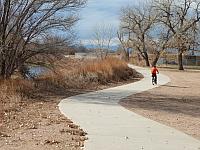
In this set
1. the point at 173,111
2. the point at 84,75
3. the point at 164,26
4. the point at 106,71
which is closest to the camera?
the point at 173,111

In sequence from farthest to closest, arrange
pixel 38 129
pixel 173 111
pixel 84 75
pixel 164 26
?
pixel 164 26 < pixel 84 75 < pixel 173 111 < pixel 38 129

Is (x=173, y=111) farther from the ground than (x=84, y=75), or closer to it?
closer to it

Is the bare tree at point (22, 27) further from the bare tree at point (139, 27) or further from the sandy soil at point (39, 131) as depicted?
the bare tree at point (139, 27)

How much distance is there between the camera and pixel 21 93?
20172 mm

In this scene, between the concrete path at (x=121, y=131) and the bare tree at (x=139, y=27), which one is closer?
the concrete path at (x=121, y=131)

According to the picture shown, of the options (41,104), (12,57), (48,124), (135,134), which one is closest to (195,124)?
(135,134)

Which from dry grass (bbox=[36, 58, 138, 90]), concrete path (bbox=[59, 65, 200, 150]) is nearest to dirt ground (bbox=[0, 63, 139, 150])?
concrete path (bbox=[59, 65, 200, 150])

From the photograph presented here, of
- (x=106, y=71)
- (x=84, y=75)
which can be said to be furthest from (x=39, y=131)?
(x=106, y=71)

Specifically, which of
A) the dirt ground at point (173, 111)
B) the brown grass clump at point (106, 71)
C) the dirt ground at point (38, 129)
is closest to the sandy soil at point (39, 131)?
the dirt ground at point (38, 129)

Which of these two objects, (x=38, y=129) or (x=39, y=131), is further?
(x=38, y=129)

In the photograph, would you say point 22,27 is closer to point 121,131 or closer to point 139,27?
point 121,131

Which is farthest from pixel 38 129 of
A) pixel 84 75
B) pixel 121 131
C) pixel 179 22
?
pixel 179 22

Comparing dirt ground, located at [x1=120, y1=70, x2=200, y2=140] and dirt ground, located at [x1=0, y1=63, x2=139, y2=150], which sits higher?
dirt ground, located at [x1=0, y1=63, x2=139, y2=150]

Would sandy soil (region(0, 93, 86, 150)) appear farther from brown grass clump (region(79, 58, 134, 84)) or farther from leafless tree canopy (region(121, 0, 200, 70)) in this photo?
leafless tree canopy (region(121, 0, 200, 70))
